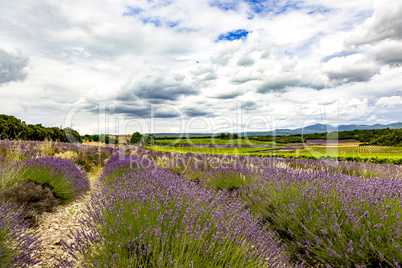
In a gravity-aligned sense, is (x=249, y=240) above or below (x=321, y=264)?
above

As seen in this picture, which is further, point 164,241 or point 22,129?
point 22,129

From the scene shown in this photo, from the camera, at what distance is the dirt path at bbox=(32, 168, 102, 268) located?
2.57m

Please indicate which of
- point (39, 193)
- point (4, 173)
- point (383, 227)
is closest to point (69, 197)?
point (39, 193)

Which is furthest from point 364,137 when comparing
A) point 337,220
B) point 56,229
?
point 56,229

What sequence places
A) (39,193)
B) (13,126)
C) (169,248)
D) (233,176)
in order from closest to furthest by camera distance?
1. (169,248)
2. (39,193)
3. (233,176)
4. (13,126)

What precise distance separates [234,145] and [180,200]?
17.3 meters

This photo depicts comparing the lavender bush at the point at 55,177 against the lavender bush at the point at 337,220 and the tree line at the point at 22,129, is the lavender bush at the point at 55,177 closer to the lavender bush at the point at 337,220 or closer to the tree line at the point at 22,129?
the lavender bush at the point at 337,220

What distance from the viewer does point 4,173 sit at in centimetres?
423

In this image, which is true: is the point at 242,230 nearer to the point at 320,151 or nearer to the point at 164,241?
the point at 164,241

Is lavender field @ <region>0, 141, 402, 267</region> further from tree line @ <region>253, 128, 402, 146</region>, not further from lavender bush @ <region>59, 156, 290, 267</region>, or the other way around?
tree line @ <region>253, 128, 402, 146</region>

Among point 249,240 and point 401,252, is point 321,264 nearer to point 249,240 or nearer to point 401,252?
point 401,252

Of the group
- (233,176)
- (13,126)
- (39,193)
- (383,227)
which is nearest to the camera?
(383,227)

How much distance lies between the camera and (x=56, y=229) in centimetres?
339

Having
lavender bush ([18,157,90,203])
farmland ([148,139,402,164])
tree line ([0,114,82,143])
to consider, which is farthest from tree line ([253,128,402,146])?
tree line ([0,114,82,143])
